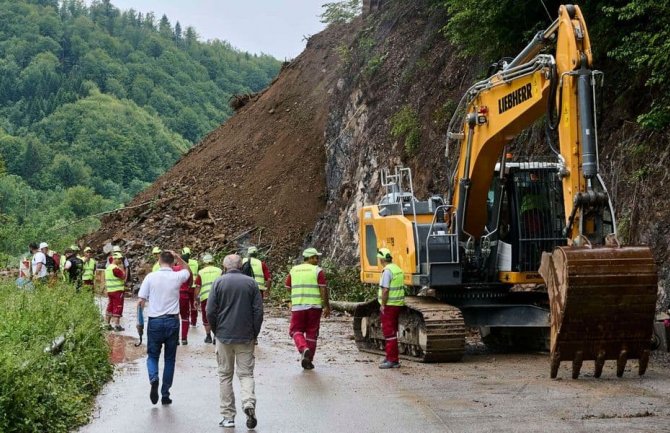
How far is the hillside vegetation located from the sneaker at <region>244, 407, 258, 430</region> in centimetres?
7445

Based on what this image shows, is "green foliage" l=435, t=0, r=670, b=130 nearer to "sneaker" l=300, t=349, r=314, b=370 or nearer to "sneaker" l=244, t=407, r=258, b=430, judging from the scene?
"sneaker" l=300, t=349, r=314, b=370

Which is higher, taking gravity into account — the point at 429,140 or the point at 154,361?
the point at 429,140

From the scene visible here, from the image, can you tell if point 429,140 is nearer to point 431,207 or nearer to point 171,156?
point 431,207

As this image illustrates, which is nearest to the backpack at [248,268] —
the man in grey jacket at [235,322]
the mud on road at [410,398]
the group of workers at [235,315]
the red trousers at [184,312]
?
the red trousers at [184,312]

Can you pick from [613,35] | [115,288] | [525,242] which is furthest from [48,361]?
[613,35]

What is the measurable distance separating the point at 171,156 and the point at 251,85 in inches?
1594

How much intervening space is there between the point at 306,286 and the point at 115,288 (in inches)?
295

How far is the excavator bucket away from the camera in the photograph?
12.4m

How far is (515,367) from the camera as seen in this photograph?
15.1 m

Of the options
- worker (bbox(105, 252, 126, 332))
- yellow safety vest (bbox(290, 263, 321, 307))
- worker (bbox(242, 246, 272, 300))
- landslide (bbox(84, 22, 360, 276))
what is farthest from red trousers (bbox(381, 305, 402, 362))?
landslide (bbox(84, 22, 360, 276))

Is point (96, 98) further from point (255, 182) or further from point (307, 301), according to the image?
point (307, 301)

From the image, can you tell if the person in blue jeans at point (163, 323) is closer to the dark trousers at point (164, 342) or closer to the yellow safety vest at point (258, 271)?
the dark trousers at point (164, 342)

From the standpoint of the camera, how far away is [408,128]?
29656mm

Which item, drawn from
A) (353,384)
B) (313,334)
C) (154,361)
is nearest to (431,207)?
(313,334)
